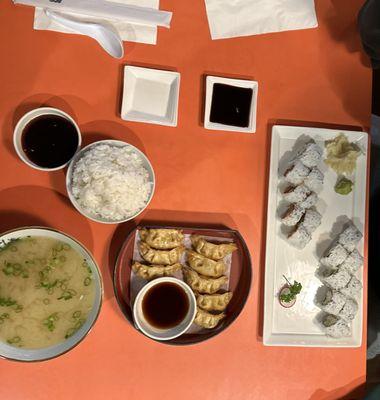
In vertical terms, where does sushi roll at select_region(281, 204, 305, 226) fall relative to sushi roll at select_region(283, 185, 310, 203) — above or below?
below

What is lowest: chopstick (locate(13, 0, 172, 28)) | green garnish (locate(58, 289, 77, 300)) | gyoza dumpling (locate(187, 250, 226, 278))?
green garnish (locate(58, 289, 77, 300))

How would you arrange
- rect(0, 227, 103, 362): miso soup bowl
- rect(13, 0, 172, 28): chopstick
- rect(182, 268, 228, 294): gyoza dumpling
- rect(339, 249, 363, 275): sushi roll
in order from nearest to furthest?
rect(0, 227, 103, 362): miso soup bowl, rect(13, 0, 172, 28): chopstick, rect(182, 268, 228, 294): gyoza dumpling, rect(339, 249, 363, 275): sushi roll

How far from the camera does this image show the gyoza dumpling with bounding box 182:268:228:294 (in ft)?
6.89

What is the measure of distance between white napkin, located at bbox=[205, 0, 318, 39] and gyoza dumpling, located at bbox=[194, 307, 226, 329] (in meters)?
1.36

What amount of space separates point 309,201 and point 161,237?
2.52ft

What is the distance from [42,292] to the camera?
6.56ft

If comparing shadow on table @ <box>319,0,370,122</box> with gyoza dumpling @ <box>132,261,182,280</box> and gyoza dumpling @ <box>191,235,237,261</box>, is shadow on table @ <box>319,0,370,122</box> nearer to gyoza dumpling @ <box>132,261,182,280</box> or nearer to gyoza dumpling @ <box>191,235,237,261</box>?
gyoza dumpling @ <box>191,235,237,261</box>

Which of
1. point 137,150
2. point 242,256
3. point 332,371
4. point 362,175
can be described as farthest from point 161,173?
point 332,371

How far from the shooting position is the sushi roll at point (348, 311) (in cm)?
218

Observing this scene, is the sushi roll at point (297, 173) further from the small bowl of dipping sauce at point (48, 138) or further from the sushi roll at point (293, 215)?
the small bowl of dipping sauce at point (48, 138)

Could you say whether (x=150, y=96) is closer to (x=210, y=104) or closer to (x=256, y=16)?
(x=210, y=104)

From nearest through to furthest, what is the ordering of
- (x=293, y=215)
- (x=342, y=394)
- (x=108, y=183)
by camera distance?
(x=108, y=183), (x=293, y=215), (x=342, y=394)

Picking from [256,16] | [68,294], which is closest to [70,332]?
[68,294]

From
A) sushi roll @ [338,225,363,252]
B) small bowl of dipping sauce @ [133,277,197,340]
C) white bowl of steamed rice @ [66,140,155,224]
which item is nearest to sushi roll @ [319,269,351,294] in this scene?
sushi roll @ [338,225,363,252]
